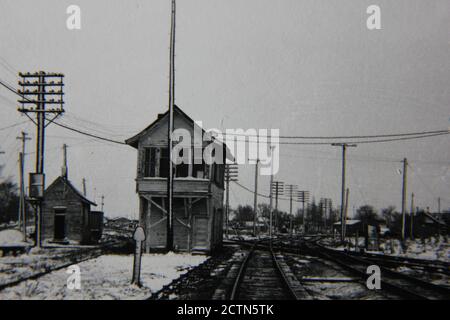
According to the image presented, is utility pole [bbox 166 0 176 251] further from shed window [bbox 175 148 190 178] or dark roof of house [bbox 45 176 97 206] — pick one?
dark roof of house [bbox 45 176 97 206]

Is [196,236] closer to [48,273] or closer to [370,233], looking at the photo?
[48,273]

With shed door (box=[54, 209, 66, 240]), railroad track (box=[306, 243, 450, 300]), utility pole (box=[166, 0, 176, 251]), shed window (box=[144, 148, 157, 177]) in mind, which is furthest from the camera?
shed door (box=[54, 209, 66, 240])

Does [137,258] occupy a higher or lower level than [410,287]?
higher

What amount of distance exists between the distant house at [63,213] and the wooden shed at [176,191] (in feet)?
42.4

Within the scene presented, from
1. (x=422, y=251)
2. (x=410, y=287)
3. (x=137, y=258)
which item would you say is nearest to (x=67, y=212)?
(x=422, y=251)

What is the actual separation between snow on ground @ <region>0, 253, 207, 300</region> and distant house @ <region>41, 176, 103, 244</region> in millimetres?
18623

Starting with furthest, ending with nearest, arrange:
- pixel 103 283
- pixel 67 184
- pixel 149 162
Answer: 1. pixel 67 184
2. pixel 149 162
3. pixel 103 283

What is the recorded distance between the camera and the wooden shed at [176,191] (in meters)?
25.7

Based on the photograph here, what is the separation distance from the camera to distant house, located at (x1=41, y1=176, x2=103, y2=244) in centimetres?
3725

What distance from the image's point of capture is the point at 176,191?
2577 centimetres

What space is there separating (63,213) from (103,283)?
25.9 meters

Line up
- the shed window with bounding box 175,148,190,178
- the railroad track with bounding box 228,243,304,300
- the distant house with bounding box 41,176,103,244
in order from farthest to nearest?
1. the distant house with bounding box 41,176,103,244
2. the shed window with bounding box 175,148,190,178
3. the railroad track with bounding box 228,243,304,300

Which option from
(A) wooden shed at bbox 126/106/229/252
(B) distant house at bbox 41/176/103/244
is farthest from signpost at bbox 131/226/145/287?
(B) distant house at bbox 41/176/103/244

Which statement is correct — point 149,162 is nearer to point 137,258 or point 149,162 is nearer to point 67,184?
point 137,258
